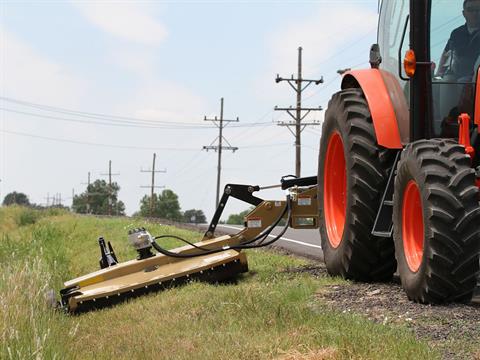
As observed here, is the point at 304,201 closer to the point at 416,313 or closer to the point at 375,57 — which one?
the point at 375,57

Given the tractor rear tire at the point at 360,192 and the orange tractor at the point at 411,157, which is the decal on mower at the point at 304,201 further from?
the tractor rear tire at the point at 360,192

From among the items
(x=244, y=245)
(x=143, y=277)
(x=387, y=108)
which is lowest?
(x=143, y=277)

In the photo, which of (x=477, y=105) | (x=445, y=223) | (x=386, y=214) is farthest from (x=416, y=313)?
(x=477, y=105)

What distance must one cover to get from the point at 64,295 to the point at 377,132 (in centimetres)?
342

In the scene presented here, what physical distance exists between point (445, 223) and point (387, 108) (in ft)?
5.73

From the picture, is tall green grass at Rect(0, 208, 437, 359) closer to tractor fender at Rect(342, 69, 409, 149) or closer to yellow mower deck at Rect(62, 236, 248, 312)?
yellow mower deck at Rect(62, 236, 248, 312)

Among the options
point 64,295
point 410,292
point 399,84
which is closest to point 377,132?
point 399,84

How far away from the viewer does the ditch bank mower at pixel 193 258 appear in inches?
275

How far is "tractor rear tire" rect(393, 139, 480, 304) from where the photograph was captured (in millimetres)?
4789

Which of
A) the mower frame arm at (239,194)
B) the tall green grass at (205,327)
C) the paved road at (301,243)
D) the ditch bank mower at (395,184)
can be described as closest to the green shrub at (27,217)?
the paved road at (301,243)

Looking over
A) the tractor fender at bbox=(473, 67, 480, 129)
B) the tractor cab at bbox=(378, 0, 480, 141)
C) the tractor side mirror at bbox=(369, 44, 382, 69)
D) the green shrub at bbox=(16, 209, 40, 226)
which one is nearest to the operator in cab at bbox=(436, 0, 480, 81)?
the tractor cab at bbox=(378, 0, 480, 141)

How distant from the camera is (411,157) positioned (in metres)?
5.25

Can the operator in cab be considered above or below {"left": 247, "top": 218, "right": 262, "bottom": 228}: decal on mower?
above

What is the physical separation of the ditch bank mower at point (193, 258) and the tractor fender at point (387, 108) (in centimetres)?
201
